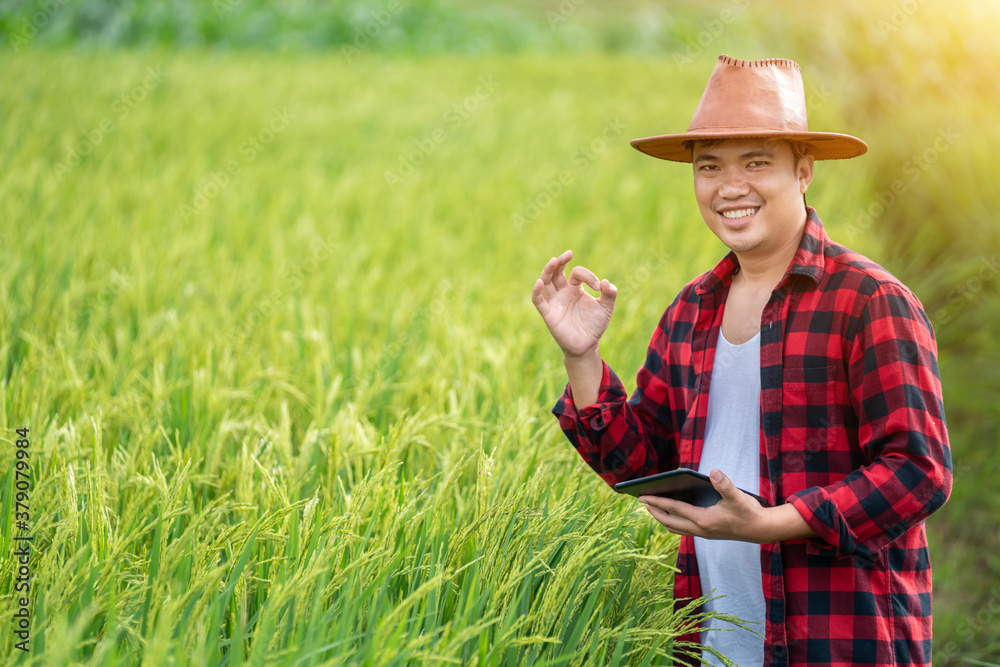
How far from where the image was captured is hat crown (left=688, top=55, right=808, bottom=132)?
1365 mm

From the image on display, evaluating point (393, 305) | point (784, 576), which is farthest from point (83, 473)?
point (393, 305)

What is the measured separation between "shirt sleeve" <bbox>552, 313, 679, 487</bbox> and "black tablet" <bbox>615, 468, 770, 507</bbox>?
219mm

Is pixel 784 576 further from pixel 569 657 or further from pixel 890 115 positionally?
pixel 890 115

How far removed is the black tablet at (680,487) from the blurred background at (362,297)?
22cm

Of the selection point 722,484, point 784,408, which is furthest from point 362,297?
point 722,484

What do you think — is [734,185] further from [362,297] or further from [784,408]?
[362,297]

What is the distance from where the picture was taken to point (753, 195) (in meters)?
1.39

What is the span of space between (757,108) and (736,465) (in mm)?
585

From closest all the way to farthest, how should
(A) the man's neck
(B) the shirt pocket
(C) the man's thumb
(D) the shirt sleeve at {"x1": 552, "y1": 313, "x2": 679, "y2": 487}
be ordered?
1. (C) the man's thumb
2. (B) the shirt pocket
3. (A) the man's neck
4. (D) the shirt sleeve at {"x1": 552, "y1": 313, "x2": 679, "y2": 487}

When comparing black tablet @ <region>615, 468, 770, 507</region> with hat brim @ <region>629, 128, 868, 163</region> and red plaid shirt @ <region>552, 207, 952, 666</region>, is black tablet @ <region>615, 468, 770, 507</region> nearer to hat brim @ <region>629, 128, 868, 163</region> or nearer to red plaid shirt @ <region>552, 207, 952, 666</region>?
red plaid shirt @ <region>552, 207, 952, 666</region>

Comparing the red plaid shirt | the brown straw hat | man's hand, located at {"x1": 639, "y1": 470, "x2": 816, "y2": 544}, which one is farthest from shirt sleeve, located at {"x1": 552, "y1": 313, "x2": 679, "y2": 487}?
the brown straw hat

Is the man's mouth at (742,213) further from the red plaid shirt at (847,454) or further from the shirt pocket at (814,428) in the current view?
the shirt pocket at (814,428)

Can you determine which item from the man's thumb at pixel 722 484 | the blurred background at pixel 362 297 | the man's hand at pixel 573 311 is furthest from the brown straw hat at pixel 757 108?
the blurred background at pixel 362 297

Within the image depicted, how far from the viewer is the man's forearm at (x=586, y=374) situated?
153cm
